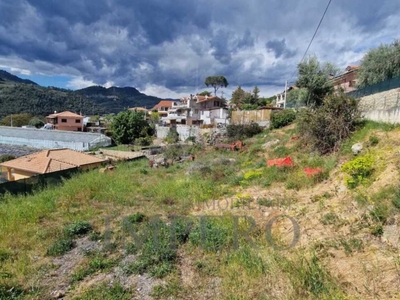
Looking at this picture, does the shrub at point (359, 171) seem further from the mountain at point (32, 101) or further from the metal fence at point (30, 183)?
the mountain at point (32, 101)

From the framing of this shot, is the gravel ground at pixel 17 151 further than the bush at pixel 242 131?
Yes

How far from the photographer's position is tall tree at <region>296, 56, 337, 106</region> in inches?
859

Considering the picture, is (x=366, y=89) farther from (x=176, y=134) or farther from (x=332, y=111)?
(x=176, y=134)

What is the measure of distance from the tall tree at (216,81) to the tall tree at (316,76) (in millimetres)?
43827

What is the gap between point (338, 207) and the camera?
17.7 feet

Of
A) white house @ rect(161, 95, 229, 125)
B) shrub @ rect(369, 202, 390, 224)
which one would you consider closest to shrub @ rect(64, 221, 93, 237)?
shrub @ rect(369, 202, 390, 224)

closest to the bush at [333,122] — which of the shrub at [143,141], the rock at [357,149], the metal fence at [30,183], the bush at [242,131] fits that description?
the rock at [357,149]

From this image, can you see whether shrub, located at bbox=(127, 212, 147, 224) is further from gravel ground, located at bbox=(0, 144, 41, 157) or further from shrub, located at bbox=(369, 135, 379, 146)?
gravel ground, located at bbox=(0, 144, 41, 157)

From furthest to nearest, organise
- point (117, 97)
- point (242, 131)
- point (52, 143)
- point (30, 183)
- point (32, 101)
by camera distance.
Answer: point (117, 97) < point (32, 101) < point (52, 143) < point (242, 131) < point (30, 183)

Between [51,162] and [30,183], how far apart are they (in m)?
5.94

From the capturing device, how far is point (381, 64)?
1820cm

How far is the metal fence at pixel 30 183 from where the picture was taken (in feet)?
31.8

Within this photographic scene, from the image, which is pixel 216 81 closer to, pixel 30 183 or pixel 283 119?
pixel 283 119

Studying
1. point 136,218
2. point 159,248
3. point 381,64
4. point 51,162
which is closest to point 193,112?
point 381,64
